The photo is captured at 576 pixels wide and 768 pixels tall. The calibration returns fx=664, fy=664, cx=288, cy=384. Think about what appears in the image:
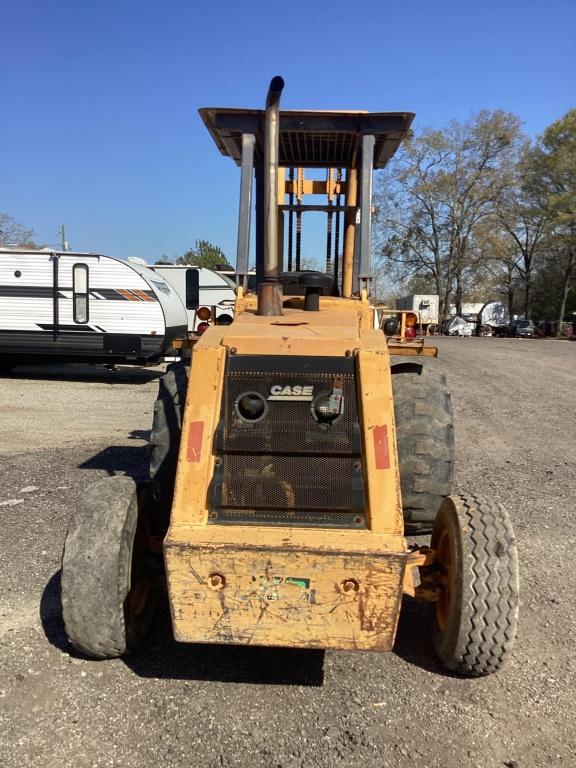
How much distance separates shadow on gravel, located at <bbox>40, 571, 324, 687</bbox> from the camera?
10.8 feet

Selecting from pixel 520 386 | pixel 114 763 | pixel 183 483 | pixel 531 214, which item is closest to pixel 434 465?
pixel 183 483

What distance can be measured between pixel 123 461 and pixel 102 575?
14.1 feet

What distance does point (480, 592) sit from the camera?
3.05m

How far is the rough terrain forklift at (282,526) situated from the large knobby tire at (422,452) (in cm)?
48

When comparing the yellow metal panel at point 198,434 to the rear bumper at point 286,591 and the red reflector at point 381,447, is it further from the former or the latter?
the red reflector at point 381,447

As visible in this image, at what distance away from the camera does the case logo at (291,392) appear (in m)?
3.18

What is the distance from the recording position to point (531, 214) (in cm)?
5038

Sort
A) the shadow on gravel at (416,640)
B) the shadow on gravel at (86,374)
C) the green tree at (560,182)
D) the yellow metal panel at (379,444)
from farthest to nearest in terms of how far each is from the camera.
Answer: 1. the green tree at (560,182)
2. the shadow on gravel at (86,374)
3. the shadow on gravel at (416,640)
4. the yellow metal panel at (379,444)

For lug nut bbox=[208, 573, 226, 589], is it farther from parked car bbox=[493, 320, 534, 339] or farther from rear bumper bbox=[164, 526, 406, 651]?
parked car bbox=[493, 320, 534, 339]

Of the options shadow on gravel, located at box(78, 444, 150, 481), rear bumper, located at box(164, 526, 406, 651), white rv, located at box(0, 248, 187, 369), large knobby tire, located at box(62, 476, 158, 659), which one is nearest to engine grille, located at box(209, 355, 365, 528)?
rear bumper, located at box(164, 526, 406, 651)

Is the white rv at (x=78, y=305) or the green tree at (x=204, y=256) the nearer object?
the white rv at (x=78, y=305)

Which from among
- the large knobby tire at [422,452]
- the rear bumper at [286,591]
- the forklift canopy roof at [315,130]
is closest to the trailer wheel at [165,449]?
the rear bumper at [286,591]

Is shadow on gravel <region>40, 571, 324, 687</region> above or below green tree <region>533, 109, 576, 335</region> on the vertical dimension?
below

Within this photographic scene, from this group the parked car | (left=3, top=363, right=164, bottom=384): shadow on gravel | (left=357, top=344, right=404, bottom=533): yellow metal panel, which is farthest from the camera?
the parked car
